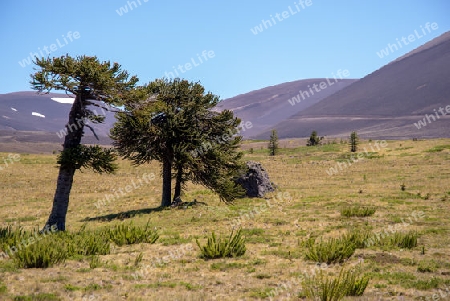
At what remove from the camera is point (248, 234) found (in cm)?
1653

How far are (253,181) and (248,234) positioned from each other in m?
13.0

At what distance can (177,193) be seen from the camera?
26500mm

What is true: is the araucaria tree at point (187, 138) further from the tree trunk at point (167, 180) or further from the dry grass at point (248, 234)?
the dry grass at point (248, 234)

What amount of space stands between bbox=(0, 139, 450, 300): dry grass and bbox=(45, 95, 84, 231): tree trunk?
3.21 m

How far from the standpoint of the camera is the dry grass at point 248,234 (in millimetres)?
9297

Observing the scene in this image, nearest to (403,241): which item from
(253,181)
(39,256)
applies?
(39,256)

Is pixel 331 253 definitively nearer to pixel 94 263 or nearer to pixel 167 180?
pixel 94 263

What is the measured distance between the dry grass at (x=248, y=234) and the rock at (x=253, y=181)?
1.32 m

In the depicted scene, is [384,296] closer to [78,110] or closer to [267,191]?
[78,110]

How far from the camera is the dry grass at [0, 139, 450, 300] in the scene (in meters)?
9.30

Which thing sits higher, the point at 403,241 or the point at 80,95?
the point at 80,95

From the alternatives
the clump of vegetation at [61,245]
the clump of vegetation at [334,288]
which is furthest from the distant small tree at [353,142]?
the clump of vegetation at [334,288]

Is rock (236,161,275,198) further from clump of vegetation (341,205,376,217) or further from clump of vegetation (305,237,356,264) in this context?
clump of vegetation (305,237,356,264)

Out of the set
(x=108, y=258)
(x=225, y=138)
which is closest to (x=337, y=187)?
(x=225, y=138)
